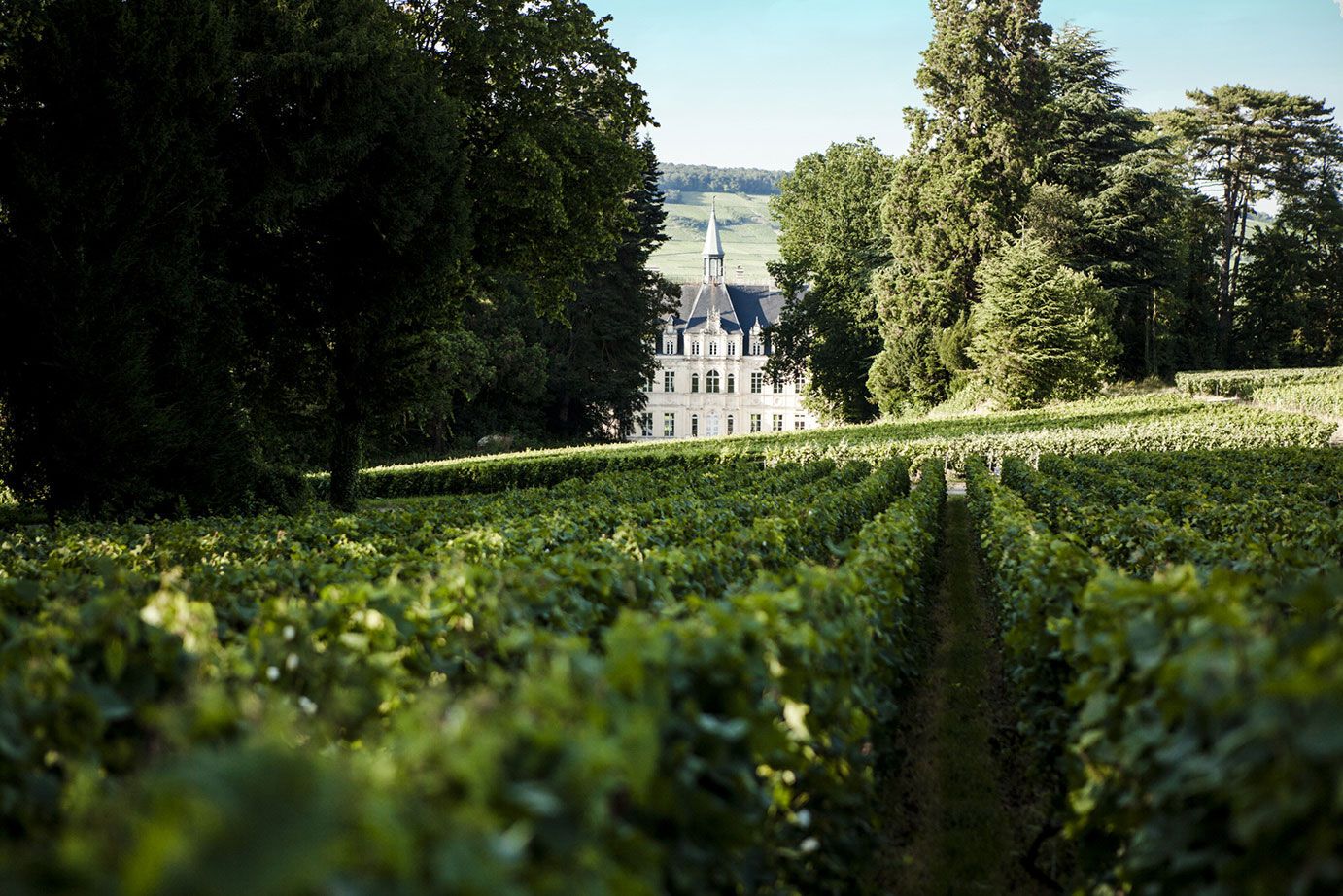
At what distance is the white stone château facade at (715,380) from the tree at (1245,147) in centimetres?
3379

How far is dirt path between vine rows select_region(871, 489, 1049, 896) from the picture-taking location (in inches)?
178

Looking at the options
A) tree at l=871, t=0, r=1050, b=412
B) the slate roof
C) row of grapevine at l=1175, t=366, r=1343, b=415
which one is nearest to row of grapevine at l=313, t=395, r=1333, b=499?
row of grapevine at l=1175, t=366, r=1343, b=415

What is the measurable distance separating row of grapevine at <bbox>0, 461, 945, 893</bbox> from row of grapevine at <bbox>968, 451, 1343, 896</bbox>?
92cm

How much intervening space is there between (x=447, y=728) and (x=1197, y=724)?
1.90m

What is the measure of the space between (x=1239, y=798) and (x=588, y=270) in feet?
147

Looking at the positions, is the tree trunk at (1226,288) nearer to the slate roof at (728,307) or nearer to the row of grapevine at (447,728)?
the slate roof at (728,307)

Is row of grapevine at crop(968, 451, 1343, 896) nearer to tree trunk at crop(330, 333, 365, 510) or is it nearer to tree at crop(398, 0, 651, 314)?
tree trunk at crop(330, 333, 365, 510)

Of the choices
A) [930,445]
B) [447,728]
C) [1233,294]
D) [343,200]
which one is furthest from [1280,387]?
[447,728]

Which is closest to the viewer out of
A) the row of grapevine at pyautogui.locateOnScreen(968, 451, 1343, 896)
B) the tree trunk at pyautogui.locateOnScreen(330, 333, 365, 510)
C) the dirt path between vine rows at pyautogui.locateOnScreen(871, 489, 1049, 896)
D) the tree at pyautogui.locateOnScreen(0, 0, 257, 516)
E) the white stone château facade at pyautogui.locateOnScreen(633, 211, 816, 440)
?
the row of grapevine at pyautogui.locateOnScreen(968, 451, 1343, 896)

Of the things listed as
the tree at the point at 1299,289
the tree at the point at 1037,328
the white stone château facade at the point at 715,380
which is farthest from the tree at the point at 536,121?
the white stone château facade at the point at 715,380

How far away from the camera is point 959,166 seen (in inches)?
1623

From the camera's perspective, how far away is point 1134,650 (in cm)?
262

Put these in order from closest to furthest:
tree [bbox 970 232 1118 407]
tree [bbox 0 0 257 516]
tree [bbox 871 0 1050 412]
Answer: tree [bbox 0 0 257 516] → tree [bbox 970 232 1118 407] → tree [bbox 871 0 1050 412]

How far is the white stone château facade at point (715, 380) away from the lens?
7588 cm
